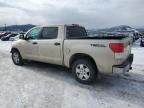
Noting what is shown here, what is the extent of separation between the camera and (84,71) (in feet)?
18.1

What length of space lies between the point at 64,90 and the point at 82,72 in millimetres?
840

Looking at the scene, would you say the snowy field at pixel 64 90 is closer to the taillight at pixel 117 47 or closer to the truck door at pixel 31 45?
the truck door at pixel 31 45

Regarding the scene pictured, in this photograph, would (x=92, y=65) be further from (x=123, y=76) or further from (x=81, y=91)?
(x=123, y=76)

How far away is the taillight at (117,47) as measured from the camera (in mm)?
4703

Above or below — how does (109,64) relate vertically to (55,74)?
above

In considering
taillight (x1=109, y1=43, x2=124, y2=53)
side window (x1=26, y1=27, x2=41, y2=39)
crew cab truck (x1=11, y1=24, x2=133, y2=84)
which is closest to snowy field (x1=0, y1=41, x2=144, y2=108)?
crew cab truck (x1=11, y1=24, x2=133, y2=84)

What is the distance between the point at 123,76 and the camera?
6.41 metres

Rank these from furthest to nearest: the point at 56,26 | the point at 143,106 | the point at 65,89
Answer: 1. the point at 56,26
2. the point at 65,89
3. the point at 143,106

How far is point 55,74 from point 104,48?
2518 millimetres

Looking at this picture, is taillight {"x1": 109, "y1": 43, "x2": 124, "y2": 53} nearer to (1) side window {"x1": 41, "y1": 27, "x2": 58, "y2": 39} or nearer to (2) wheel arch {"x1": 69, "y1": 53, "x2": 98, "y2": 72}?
(2) wheel arch {"x1": 69, "y1": 53, "x2": 98, "y2": 72}

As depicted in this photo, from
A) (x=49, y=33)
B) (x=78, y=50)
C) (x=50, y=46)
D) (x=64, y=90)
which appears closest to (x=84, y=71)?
(x=78, y=50)

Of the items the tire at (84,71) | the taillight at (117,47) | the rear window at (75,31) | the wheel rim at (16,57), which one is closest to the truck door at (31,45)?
the wheel rim at (16,57)

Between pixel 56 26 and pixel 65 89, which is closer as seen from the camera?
pixel 65 89

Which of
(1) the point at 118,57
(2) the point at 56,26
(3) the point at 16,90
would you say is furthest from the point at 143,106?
(2) the point at 56,26
